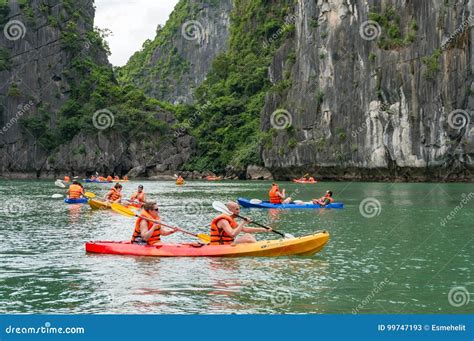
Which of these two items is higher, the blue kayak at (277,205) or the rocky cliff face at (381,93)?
the rocky cliff face at (381,93)

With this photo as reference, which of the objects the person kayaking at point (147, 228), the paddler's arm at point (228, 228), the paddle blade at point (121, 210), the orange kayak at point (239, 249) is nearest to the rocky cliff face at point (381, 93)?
the paddle blade at point (121, 210)

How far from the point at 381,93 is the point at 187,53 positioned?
102m

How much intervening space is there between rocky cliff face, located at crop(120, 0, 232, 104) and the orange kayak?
13840 centimetres

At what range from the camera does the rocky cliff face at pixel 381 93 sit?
59906 mm

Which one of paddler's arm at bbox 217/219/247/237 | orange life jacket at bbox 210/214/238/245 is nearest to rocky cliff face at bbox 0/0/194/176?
orange life jacket at bbox 210/214/238/245

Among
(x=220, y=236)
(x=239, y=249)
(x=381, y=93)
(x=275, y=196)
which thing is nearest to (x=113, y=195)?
(x=275, y=196)

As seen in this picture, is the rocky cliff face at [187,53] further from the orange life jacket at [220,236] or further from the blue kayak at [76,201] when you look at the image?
the orange life jacket at [220,236]

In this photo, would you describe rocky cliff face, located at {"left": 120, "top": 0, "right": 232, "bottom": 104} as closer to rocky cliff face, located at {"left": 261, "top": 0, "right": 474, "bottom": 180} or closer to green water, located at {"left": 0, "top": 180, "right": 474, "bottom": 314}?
rocky cliff face, located at {"left": 261, "top": 0, "right": 474, "bottom": 180}

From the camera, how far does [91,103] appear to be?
95688mm

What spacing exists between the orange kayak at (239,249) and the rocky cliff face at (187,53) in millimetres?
138400

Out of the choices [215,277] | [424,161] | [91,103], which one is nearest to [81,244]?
[215,277]

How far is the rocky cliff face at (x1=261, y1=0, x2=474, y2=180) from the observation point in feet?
197

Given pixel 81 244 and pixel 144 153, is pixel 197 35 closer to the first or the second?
pixel 144 153

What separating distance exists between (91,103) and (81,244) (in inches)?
3157
